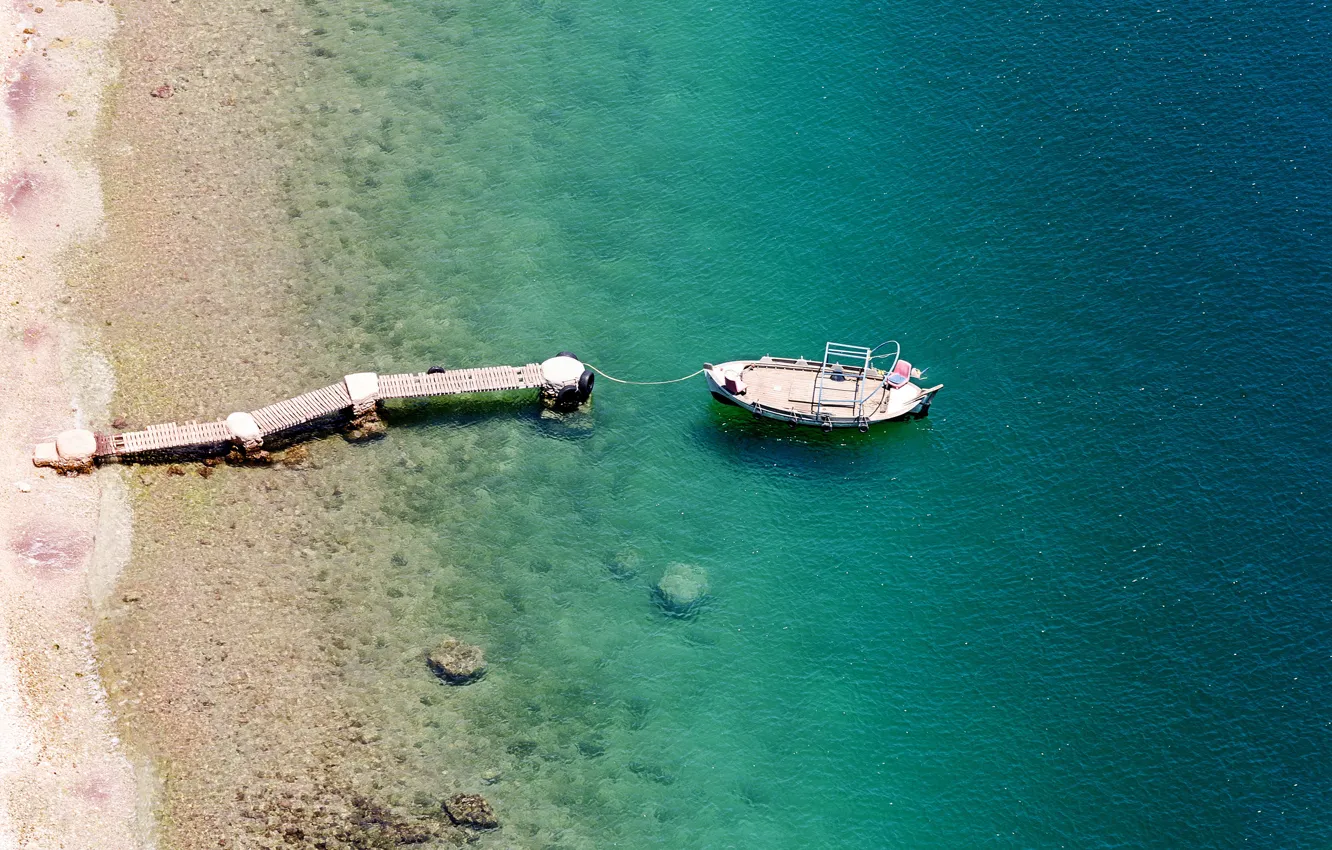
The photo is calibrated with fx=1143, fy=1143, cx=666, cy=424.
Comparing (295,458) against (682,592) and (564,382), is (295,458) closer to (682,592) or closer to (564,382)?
(564,382)

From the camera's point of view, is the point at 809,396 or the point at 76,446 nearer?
the point at 76,446

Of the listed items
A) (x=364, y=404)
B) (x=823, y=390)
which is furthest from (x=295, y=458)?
(x=823, y=390)

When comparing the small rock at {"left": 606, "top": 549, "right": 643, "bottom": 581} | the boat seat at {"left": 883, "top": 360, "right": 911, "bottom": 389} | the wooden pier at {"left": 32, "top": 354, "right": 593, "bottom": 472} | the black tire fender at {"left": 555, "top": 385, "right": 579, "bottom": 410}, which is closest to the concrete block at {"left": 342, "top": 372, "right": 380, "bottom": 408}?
the wooden pier at {"left": 32, "top": 354, "right": 593, "bottom": 472}

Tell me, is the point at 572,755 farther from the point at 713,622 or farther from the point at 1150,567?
the point at 1150,567

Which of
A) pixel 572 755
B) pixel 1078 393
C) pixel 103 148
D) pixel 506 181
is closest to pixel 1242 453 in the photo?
pixel 1078 393

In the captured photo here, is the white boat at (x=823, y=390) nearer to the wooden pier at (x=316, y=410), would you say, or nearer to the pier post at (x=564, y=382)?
the pier post at (x=564, y=382)

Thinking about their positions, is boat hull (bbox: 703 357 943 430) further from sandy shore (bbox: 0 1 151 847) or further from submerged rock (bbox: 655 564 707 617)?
sandy shore (bbox: 0 1 151 847)
